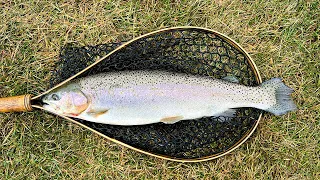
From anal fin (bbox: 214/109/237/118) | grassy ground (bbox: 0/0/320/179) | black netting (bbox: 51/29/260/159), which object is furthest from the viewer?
grassy ground (bbox: 0/0/320/179)

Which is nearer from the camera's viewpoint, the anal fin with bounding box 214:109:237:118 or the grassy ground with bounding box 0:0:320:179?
the anal fin with bounding box 214:109:237:118

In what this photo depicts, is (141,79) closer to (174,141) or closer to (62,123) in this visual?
(174,141)

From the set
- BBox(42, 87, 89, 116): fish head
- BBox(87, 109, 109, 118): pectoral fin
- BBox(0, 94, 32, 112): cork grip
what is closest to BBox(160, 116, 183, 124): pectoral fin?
BBox(87, 109, 109, 118): pectoral fin

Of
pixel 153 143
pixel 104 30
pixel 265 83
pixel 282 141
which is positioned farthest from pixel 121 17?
pixel 282 141

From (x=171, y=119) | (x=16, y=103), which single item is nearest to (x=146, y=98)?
(x=171, y=119)

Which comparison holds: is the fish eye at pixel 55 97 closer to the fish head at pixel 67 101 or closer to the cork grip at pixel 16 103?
the fish head at pixel 67 101

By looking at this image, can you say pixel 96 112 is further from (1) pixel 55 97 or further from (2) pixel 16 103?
(2) pixel 16 103

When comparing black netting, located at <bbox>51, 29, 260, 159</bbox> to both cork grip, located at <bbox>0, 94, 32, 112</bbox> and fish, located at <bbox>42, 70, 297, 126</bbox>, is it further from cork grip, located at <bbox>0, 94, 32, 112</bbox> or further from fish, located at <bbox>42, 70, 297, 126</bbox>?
cork grip, located at <bbox>0, 94, 32, 112</bbox>
